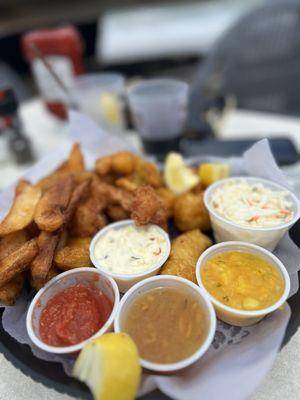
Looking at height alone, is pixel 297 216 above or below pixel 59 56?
→ below

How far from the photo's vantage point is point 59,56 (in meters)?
2.76

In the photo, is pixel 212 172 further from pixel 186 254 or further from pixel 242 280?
pixel 242 280

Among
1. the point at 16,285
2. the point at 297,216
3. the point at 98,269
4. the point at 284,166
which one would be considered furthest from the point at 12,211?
the point at 284,166

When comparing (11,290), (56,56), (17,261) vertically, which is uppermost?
(56,56)

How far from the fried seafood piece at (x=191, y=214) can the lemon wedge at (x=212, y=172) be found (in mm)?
147

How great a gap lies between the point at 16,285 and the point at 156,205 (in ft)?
2.08

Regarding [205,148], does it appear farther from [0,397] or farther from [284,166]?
[0,397]

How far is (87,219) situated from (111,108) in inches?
51.1

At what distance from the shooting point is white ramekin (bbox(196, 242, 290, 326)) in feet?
3.69

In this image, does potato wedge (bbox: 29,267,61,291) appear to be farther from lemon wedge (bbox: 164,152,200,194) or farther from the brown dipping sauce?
lemon wedge (bbox: 164,152,200,194)

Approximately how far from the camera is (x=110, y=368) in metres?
0.91

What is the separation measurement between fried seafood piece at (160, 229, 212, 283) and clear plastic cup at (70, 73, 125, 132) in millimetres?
1277

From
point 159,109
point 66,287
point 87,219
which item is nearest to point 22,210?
point 87,219

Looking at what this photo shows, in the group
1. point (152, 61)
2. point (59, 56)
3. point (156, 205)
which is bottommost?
point (152, 61)
